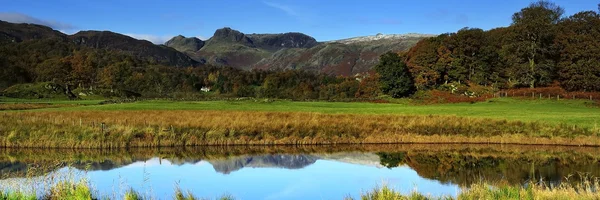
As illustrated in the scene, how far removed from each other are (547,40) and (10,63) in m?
141

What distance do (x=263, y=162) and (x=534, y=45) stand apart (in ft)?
209

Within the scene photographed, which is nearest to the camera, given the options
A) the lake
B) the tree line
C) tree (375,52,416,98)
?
the lake

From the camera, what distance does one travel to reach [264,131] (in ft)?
116

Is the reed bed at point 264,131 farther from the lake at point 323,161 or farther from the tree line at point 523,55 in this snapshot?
the tree line at point 523,55

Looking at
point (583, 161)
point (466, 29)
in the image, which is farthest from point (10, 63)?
point (583, 161)

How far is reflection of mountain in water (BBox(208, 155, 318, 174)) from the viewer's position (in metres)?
26.9

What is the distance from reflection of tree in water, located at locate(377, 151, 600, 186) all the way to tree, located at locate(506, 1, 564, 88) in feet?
173

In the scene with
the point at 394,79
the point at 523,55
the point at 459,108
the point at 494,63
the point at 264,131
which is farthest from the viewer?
the point at 494,63

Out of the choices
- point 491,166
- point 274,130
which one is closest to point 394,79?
point 274,130

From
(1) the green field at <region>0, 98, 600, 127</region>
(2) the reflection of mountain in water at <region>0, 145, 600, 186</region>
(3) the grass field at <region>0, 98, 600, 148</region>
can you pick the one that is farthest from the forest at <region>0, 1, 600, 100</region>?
(2) the reflection of mountain in water at <region>0, 145, 600, 186</region>

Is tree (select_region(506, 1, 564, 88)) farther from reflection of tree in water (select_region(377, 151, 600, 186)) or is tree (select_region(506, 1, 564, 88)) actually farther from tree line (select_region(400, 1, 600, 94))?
reflection of tree in water (select_region(377, 151, 600, 186))

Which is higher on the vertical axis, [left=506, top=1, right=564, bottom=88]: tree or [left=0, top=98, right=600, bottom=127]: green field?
[left=506, top=1, right=564, bottom=88]: tree

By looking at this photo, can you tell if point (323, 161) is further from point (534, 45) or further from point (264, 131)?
point (534, 45)

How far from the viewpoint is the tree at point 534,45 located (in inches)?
3123
